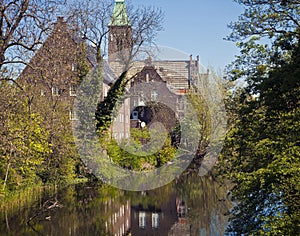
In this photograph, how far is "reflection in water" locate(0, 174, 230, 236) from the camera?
1495cm

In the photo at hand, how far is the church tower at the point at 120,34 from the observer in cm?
2594

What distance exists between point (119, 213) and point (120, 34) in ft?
40.0

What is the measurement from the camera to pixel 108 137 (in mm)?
26625

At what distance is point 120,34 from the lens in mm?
26000

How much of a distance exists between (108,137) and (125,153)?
10.2ft

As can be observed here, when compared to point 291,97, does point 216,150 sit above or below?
below

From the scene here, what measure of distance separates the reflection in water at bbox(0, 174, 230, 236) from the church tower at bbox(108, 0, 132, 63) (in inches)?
335

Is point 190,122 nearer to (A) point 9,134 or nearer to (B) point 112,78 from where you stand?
(B) point 112,78

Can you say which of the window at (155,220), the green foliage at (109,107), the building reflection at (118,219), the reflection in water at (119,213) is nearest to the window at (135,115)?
A: the green foliage at (109,107)

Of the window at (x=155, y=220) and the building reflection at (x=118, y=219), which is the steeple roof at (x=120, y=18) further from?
the window at (x=155, y=220)

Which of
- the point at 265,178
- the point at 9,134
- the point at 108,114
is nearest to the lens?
the point at 265,178

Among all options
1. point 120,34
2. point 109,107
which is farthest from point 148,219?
point 120,34

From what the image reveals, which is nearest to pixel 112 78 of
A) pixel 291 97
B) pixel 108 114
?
pixel 108 114

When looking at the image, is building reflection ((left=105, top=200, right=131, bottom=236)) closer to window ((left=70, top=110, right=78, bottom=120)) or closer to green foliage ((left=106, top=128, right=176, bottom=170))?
window ((left=70, top=110, right=78, bottom=120))
